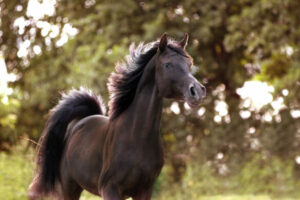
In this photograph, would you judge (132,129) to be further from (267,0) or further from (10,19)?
(10,19)

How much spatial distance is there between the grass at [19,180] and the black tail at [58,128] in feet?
14.3

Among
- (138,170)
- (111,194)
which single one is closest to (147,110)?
(138,170)

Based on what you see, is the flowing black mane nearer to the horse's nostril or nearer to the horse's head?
the horse's head

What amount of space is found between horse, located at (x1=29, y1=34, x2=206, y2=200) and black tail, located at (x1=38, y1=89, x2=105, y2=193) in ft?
0.50

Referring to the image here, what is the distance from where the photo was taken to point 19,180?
1177 centimetres

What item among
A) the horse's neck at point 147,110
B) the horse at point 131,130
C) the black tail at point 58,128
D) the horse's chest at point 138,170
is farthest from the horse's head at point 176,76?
the black tail at point 58,128

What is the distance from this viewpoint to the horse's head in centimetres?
458

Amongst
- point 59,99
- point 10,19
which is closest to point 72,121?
point 59,99

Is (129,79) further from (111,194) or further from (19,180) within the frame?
(19,180)

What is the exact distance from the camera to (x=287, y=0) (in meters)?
12.4

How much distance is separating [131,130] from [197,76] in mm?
10184

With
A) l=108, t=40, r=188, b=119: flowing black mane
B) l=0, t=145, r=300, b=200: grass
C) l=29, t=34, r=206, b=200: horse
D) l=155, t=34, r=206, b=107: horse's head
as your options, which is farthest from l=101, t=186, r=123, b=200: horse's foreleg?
l=0, t=145, r=300, b=200: grass

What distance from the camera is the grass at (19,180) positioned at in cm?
1102

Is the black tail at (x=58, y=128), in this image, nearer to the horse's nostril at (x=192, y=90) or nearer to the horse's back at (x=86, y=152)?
the horse's back at (x=86, y=152)
